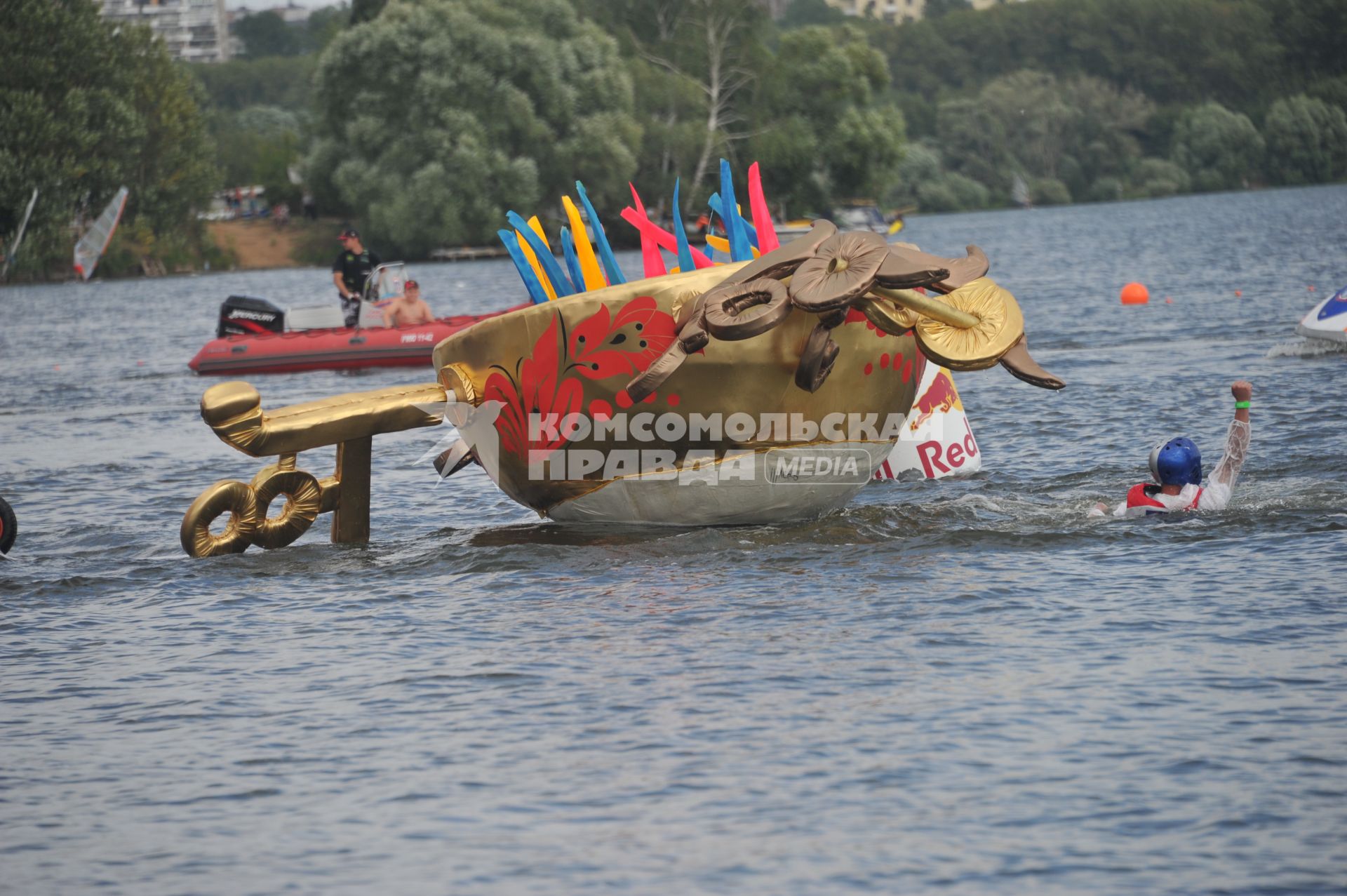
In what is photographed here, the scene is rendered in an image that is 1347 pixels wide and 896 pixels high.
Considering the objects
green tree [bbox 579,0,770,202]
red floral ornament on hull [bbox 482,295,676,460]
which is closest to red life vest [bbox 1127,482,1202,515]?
red floral ornament on hull [bbox 482,295,676,460]

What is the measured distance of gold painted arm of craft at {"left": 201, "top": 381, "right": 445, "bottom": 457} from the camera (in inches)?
365

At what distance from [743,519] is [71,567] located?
14.2 feet

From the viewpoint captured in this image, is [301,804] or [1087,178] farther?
[1087,178]

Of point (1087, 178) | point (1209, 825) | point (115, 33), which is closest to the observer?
point (1209, 825)

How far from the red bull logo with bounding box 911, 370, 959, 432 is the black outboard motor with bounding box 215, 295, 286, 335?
15651mm

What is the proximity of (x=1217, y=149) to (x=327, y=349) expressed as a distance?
324 ft

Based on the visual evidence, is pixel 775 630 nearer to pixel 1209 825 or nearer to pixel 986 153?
pixel 1209 825

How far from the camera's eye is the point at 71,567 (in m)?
10.8

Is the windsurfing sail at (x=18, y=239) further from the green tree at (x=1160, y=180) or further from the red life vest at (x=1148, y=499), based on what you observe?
the green tree at (x=1160, y=180)

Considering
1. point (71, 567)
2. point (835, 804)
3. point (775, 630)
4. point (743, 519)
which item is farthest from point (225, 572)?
point (835, 804)

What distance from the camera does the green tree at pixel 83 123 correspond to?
2269 inches

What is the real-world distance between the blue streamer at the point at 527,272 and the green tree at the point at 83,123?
51.5m

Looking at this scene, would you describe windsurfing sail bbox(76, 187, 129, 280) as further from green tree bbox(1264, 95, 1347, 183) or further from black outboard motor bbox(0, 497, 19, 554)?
green tree bbox(1264, 95, 1347, 183)

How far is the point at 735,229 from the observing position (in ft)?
33.3
